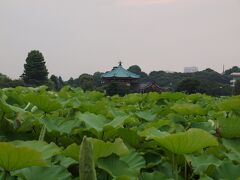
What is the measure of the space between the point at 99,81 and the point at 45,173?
30175 mm

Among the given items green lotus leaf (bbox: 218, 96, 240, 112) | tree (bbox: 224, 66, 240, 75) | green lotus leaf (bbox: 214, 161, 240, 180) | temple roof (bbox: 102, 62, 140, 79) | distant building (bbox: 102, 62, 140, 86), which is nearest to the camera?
green lotus leaf (bbox: 214, 161, 240, 180)

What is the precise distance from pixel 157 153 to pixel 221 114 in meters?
0.58

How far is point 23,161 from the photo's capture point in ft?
2.68

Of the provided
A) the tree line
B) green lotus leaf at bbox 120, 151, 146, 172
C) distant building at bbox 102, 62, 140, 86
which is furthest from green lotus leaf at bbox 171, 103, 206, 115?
distant building at bbox 102, 62, 140, 86

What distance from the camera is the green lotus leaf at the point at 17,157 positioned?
2.55ft

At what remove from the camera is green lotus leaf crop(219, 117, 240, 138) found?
1.24 metres

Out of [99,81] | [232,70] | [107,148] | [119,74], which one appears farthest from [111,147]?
[232,70]

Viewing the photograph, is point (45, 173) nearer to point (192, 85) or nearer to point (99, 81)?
point (192, 85)

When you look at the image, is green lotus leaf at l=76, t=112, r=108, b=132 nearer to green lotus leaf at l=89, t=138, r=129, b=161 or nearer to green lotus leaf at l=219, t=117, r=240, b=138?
green lotus leaf at l=89, t=138, r=129, b=161

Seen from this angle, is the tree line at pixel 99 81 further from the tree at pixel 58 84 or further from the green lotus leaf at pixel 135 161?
the green lotus leaf at pixel 135 161

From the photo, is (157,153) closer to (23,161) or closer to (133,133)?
(133,133)

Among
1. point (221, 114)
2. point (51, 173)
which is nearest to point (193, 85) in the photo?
point (221, 114)

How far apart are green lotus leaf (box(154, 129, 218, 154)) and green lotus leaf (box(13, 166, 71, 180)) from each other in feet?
0.71

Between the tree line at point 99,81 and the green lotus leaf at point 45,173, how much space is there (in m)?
3.90
